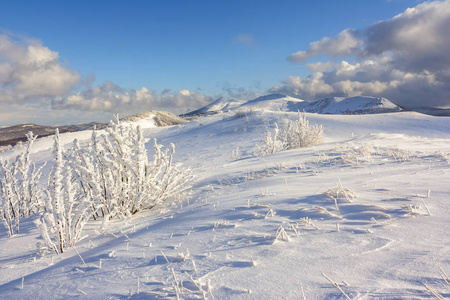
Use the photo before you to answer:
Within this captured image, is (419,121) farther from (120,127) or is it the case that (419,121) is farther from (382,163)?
(120,127)

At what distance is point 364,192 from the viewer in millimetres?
2299

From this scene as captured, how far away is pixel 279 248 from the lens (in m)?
1.51

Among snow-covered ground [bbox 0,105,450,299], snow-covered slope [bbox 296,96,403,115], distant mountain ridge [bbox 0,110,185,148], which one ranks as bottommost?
snow-covered ground [bbox 0,105,450,299]

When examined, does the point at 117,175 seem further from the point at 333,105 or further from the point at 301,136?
the point at 333,105

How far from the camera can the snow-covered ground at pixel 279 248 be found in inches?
45.8

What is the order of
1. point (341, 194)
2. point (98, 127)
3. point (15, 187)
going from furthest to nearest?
point (98, 127), point (15, 187), point (341, 194)

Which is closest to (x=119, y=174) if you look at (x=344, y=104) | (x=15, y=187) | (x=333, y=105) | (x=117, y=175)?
(x=117, y=175)

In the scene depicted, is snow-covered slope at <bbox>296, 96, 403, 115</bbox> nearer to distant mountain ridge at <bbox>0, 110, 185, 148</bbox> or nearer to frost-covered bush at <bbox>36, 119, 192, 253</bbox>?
distant mountain ridge at <bbox>0, 110, 185, 148</bbox>

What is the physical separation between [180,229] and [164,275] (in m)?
0.72

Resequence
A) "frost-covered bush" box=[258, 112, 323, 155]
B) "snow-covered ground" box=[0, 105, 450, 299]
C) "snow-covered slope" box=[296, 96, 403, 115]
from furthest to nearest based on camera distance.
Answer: "snow-covered slope" box=[296, 96, 403, 115], "frost-covered bush" box=[258, 112, 323, 155], "snow-covered ground" box=[0, 105, 450, 299]

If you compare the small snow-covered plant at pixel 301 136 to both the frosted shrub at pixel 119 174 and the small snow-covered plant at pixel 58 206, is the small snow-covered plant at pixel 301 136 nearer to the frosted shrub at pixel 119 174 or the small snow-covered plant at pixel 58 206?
the frosted shrub at pixel 119 174

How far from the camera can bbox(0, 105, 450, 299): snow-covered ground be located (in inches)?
45.8

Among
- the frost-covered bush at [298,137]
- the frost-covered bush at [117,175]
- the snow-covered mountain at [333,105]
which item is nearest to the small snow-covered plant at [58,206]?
the frost-covered bush at [117,175]

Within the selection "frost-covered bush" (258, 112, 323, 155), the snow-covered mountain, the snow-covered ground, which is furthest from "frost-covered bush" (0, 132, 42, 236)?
the snow-covered mountain
